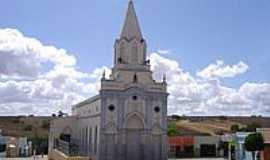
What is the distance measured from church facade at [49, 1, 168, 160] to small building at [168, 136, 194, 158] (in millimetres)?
17327

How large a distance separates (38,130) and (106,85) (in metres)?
54.6

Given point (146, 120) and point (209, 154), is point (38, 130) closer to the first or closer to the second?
point (209, 154)

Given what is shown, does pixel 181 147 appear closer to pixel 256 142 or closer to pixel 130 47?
pixel 130 47

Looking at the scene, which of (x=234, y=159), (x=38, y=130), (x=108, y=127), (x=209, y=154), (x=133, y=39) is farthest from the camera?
(x=38, y=130)

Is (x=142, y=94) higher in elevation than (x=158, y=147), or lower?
higher

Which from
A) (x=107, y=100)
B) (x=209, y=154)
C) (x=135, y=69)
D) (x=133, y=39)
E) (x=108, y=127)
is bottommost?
(x=209, y=154)

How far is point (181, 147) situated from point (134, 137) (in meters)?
19.9

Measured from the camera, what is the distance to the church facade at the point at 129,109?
42.8 meters

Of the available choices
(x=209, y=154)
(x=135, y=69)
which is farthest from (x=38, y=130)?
(x=135, y=69)

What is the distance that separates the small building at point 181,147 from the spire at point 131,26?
20.5m

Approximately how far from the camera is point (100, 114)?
1690 inches

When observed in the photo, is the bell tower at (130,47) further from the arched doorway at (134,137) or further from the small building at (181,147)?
the small building at (181,147)

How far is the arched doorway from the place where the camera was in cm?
4338

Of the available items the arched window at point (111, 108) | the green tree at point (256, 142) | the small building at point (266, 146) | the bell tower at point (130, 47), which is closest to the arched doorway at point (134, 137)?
the arched window at point (111, 108)
